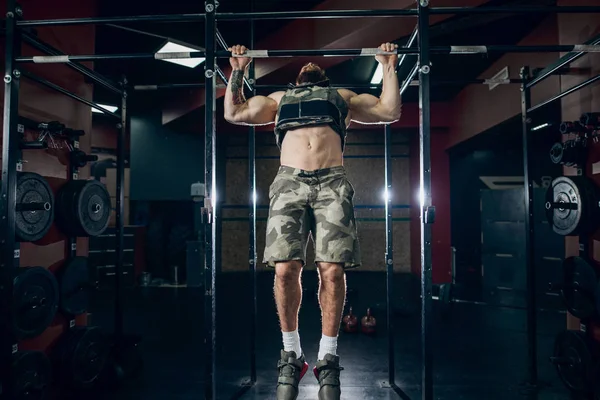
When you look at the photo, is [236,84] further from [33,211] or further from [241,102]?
[33,211]

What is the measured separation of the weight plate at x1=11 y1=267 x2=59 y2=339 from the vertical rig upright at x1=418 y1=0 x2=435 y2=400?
6.94ft

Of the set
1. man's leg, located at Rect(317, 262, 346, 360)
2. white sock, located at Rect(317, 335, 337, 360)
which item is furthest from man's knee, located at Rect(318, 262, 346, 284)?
white sock, located at Rect(317, 335, 337, 360)

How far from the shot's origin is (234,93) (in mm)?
1865

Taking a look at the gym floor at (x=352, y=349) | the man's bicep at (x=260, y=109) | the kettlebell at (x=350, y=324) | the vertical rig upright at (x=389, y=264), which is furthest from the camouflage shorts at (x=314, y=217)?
the kettlebell at (x=350, y=324)

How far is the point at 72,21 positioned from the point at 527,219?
2921mm

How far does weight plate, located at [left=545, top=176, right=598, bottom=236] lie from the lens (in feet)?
7.35

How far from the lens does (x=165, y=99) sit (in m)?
6.00

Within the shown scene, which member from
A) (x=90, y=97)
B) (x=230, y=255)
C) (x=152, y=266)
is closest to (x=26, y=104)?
(x=90, y=97)

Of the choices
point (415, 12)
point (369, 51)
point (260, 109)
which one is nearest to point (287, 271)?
point (260, 109)

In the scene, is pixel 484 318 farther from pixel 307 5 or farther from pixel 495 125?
pixel 307 5

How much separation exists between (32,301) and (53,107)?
4.41 ft

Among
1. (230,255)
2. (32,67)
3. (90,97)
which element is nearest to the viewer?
(32,67)

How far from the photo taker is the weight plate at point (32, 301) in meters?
2.04

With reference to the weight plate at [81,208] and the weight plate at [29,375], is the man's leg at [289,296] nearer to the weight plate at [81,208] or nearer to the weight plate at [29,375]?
the weight plate at [29,375]
